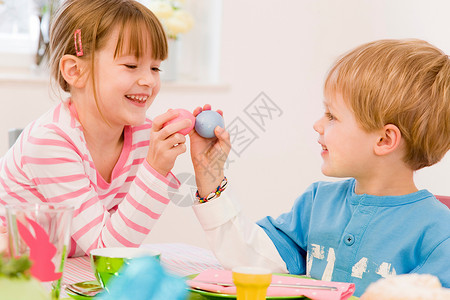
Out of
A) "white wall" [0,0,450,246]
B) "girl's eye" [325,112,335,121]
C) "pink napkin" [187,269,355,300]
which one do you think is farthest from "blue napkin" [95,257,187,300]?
"white wall" [0,0,450,246]

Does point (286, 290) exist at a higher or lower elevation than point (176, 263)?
higher

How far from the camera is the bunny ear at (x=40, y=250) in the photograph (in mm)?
577

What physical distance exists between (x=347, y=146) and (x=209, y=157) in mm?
274

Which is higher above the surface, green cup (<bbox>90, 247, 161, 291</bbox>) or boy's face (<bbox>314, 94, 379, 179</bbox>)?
boy's face (<bbox>314, 94, 379, 179</bbox>)

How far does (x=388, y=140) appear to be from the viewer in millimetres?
1077

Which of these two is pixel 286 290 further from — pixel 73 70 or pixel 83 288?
pixel 73 70

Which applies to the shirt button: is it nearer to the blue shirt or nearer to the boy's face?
the blue shirt

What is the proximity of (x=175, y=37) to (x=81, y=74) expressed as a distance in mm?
1151

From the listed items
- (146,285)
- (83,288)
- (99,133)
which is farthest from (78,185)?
(146,285)

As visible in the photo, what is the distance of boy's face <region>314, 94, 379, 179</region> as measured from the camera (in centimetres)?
109

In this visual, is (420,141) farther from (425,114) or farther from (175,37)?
(175,37)

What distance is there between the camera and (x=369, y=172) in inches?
43.4

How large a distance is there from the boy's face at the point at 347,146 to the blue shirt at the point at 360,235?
55 millimetres

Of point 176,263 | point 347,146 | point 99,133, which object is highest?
point 347,146
